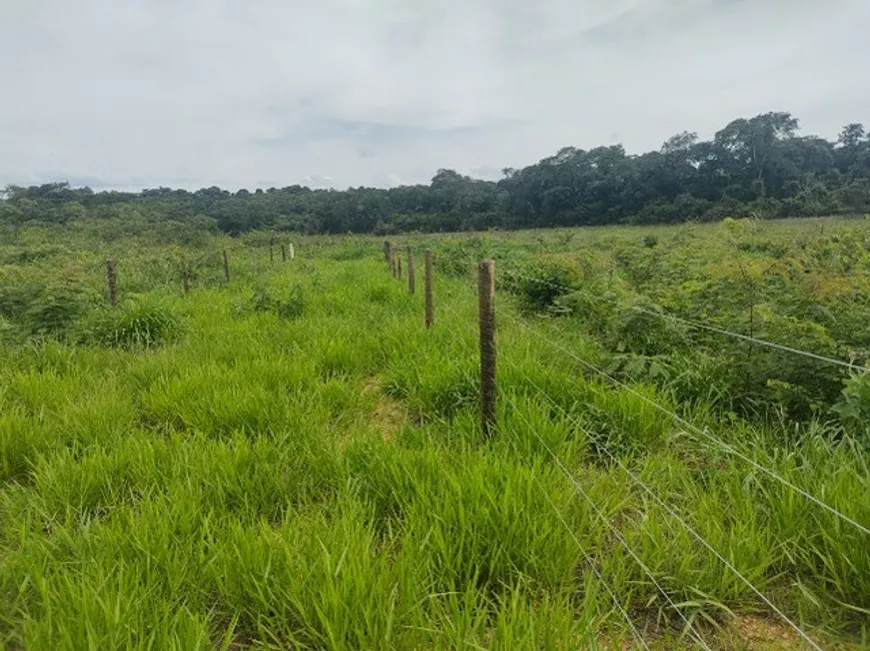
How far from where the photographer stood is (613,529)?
2.22m

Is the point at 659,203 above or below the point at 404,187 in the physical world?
below

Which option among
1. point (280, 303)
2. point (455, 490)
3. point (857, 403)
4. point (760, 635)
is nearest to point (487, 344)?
point (455, 490)

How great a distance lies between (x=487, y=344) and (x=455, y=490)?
3.59 ft

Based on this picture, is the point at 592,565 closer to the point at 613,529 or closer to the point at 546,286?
the point at 613,529

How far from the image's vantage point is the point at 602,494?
2.62m

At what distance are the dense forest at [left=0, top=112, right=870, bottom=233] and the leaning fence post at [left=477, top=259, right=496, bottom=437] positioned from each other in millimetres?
51827

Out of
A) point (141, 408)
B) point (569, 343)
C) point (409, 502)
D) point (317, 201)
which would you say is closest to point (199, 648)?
point (409, 502)

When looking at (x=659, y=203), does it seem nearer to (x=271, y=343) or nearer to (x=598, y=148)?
(x=598, y=148)

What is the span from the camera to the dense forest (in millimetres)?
56244

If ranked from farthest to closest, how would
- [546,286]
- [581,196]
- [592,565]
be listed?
[581,196] → [546,286] → [592,565]

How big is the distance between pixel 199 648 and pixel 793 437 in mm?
3493

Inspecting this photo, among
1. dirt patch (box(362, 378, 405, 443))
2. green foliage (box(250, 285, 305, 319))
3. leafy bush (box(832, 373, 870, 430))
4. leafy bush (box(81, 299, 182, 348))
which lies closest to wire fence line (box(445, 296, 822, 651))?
dirt patch (box(362, 378, 405, 443))

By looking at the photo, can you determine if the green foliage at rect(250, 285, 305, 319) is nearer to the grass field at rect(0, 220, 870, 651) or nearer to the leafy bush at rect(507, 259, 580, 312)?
the grass field at rect(0, 220, 870, 651)

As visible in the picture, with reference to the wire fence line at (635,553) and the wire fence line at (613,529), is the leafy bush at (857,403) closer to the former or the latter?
the wire fence line at (635,553)
